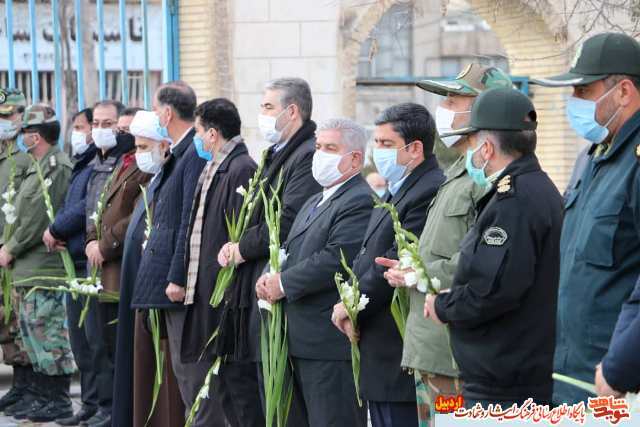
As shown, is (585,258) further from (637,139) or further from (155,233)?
(155,233)

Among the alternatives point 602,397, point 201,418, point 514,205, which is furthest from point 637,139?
point 201,418

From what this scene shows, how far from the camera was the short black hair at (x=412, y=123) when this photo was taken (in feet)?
19.9

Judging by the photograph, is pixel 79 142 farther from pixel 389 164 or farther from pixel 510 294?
pixel 510 294

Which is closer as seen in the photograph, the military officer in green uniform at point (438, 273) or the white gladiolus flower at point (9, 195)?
the military officer in green uniform at point (438, 273)

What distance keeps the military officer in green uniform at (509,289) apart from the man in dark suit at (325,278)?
4.44ft

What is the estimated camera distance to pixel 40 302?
31.2 feet

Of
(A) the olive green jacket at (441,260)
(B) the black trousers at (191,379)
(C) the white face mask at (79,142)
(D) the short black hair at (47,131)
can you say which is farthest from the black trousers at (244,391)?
(D) the short black hair at (47,131)

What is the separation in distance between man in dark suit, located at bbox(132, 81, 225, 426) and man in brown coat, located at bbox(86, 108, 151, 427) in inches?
25.6

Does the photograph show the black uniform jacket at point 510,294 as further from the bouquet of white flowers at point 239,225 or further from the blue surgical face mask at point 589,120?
the bouquet of white flowers at point 239,225

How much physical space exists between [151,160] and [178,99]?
1.40ft

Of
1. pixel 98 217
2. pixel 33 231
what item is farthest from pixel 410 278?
pixel 33 231

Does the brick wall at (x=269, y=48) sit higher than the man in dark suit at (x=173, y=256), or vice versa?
the brick wall at (x=269, y=48)

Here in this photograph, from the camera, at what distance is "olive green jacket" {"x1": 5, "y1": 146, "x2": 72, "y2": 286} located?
9422 millimetres

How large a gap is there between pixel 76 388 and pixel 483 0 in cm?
470
